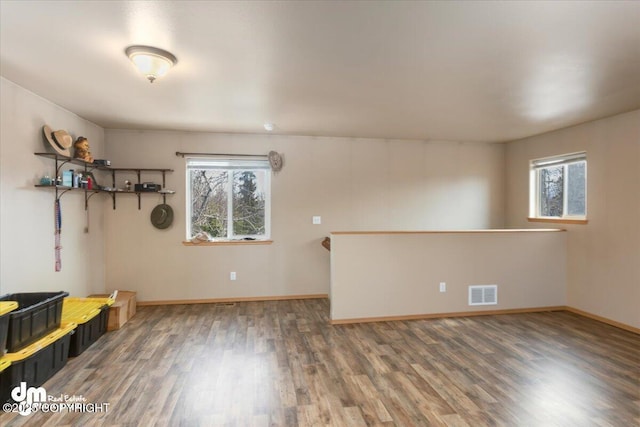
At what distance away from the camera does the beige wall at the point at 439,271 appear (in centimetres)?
405

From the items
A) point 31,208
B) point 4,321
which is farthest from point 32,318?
point 31,208

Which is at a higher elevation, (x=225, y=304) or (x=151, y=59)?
(x=151, y=59)

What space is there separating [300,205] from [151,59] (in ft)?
10.2

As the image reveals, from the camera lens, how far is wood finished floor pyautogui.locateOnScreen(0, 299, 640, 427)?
2193 mm

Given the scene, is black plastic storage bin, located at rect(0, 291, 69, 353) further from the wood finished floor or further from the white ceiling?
the white ceiling

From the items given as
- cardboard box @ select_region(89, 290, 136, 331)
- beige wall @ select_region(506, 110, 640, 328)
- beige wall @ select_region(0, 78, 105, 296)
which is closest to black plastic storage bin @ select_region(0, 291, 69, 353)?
beige wall @ select_region(0, 78, 105, 296)

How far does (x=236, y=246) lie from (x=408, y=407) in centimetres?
333

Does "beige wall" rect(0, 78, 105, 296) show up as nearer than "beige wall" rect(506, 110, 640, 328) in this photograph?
Yes

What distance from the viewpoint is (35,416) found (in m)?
2.20

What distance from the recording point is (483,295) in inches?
171

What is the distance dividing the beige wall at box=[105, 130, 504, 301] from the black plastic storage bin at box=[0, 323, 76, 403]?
6.36 ft

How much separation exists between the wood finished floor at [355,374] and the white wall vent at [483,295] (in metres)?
0.29

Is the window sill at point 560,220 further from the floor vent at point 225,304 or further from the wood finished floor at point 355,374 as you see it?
the floor vent at point 225,304

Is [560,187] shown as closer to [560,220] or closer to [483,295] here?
[560,220]
